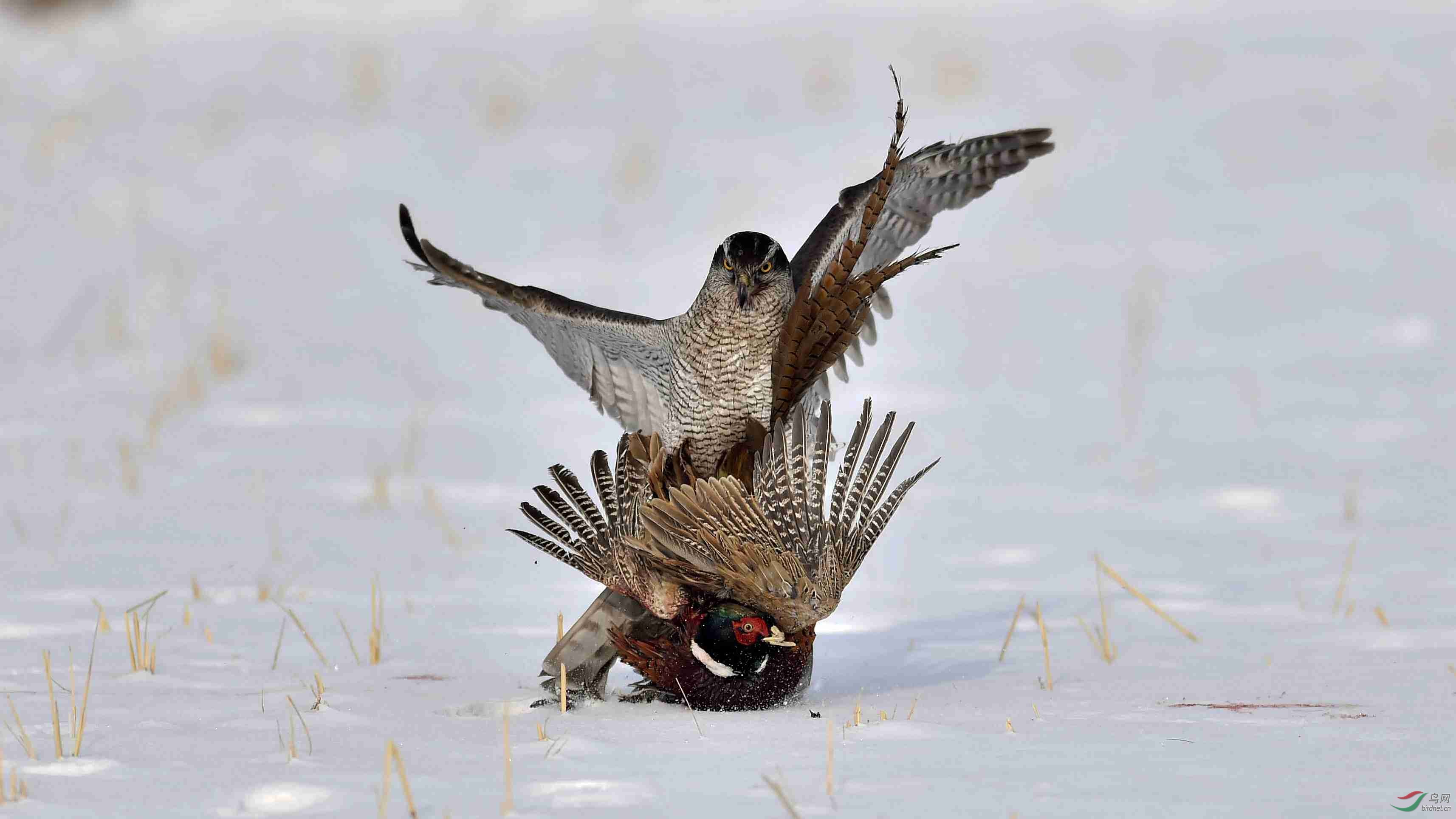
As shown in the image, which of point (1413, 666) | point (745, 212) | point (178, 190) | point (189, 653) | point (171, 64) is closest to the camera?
point (1413, 666)

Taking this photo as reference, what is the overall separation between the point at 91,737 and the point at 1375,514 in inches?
227

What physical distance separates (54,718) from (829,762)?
5.58ft

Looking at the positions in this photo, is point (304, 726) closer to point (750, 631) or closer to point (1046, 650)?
point (750, 631)

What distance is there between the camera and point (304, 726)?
10.9 feet

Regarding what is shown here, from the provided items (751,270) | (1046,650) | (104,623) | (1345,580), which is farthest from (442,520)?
(1345,580)

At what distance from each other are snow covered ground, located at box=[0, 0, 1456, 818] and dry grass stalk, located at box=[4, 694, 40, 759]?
35mm

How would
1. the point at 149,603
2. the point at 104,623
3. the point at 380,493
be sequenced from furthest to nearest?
the point at 380,493
the point at 149,603
the point at 104,623

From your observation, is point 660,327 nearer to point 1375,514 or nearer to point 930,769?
point 930,769

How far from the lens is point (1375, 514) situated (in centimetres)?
706

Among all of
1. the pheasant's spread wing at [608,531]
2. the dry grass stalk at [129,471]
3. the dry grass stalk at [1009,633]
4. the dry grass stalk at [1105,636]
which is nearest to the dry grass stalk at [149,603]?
the pheasant's spread wing at [608,531]

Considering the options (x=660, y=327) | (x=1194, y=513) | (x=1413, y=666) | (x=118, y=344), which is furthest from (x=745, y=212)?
(x=1413, y=666)

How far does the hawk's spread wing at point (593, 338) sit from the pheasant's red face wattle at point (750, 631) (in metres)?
1.05

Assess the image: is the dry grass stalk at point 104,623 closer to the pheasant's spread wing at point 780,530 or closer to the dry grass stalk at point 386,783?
the pheasant's spread wing at point 780,530

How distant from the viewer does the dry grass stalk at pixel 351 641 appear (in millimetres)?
4570
